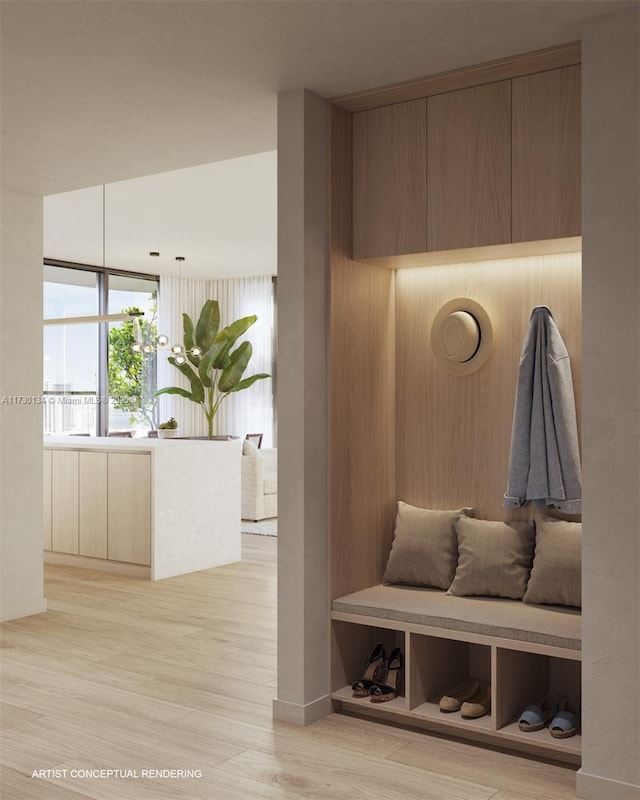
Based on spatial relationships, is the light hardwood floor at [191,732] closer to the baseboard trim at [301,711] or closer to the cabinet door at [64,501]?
the baseboard trim at [301,711]

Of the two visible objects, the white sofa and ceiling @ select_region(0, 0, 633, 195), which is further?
the white sofa

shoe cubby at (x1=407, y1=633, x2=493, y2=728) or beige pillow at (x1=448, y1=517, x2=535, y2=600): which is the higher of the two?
beige pillow at (x1=448, y1=517, x2=535, y2=600)

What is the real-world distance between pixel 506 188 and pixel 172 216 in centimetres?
546

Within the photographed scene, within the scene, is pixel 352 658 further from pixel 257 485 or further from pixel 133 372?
pixel 133 372

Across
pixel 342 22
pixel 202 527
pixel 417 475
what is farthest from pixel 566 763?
pixel 202 527

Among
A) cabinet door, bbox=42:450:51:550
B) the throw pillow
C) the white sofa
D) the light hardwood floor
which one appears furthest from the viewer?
the throw pillow

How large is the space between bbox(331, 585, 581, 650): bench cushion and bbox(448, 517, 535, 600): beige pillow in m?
0.05

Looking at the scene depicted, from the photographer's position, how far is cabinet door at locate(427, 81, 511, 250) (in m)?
3.21

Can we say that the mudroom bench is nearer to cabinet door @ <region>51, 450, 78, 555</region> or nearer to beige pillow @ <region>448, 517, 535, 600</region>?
beige pillow @ <region>448, 517, 535, 600</region>

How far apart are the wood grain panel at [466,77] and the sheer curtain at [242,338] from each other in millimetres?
8588

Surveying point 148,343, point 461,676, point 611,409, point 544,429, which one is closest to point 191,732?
point 461,676

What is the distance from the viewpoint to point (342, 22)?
9.20ft

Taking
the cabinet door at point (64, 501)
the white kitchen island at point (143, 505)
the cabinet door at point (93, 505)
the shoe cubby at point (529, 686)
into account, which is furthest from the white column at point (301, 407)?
the cabinet door at point (64, 501)

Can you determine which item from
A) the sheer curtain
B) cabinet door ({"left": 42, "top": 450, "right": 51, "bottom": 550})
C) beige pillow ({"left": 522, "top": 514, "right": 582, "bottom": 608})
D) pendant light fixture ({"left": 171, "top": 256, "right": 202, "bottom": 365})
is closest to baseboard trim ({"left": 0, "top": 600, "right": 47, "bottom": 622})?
cabinet door ({"left": 42, "top": 450, "right": 51, "bottom": 550})
